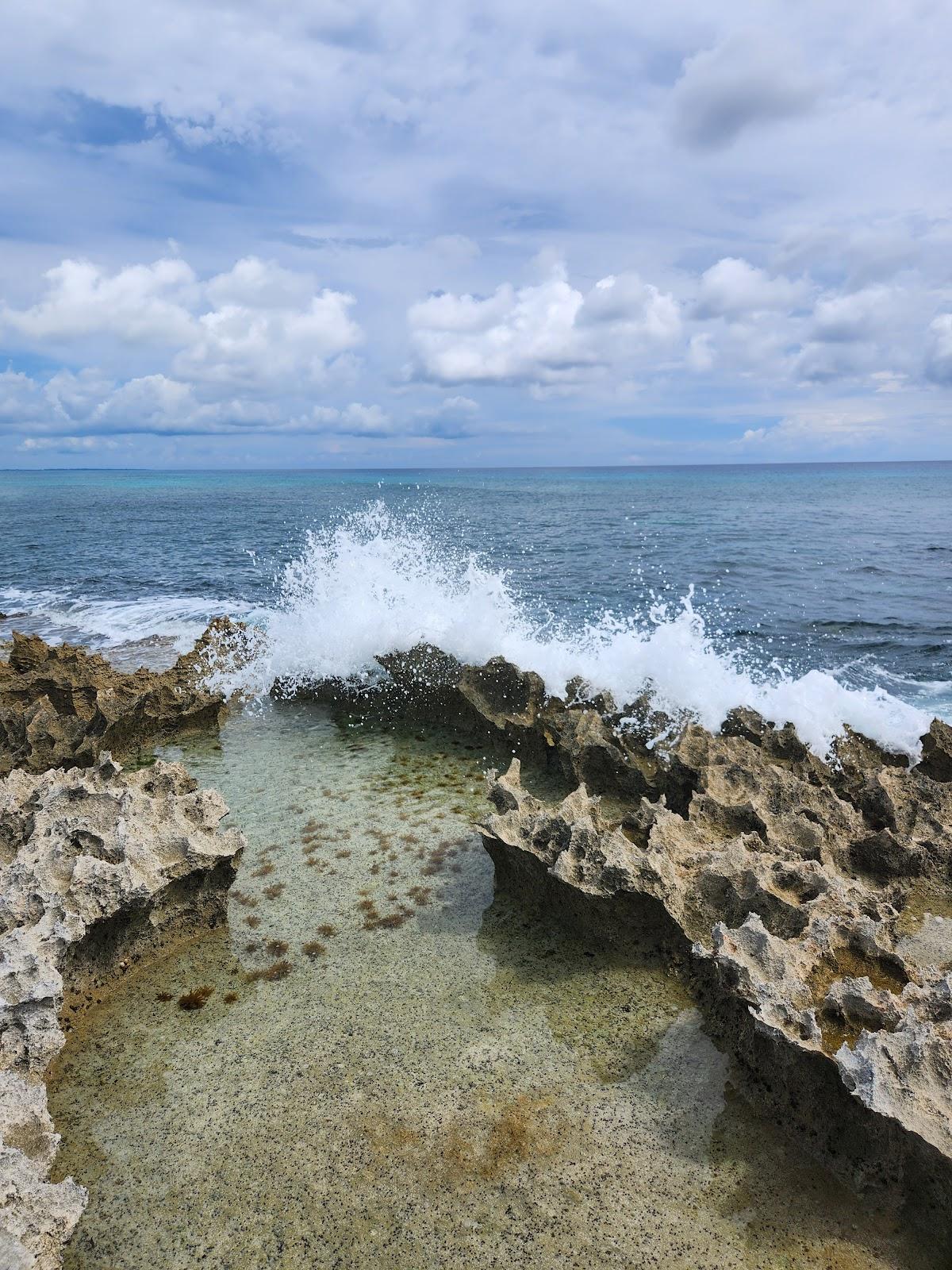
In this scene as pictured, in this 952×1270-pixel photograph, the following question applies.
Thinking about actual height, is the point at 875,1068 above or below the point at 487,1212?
above

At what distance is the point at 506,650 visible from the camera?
9.47m

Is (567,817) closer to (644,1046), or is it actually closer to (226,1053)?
(644,1046)

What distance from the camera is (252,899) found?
525 centimetres

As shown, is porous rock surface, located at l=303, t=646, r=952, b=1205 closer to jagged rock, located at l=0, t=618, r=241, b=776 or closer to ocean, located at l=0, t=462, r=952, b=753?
ocean, located at l=0, t=462, r=952, b=753

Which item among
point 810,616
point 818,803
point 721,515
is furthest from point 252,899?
point 721,515

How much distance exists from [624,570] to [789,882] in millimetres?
22880

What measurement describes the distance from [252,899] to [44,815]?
1496mm

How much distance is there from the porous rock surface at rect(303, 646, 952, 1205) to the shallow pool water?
0.29m

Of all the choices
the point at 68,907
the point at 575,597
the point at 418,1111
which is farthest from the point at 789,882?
the point at 575,597

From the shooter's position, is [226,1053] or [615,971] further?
[615,971]

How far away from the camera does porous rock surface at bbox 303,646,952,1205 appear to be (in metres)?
3.11

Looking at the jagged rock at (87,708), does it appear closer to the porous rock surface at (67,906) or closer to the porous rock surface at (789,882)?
the porous rock surface at (67,906)

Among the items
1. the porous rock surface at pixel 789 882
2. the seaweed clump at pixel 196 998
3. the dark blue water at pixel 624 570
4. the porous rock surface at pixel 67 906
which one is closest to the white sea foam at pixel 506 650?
the porous rock surface at pixel 789 882

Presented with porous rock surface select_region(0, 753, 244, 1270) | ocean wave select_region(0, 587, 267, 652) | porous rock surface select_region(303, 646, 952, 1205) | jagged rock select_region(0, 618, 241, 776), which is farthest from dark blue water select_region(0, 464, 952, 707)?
porous rock surface select_region(0, 753, 244, 1270)
